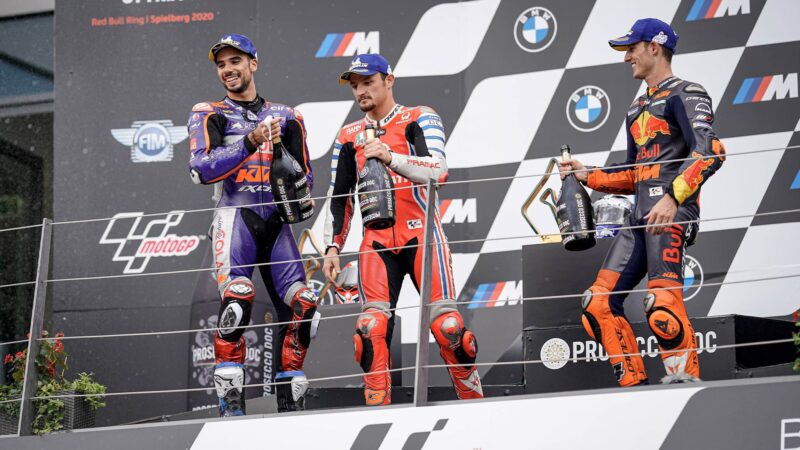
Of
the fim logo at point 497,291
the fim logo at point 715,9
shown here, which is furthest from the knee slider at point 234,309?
the fim logo at point 715,9

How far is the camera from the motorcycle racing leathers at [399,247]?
14.8 ft

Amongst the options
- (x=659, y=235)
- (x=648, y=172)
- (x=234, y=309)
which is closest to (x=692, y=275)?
(x=648, y=172)

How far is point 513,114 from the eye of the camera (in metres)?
6.87

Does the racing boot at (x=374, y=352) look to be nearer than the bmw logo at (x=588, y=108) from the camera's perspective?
Yes

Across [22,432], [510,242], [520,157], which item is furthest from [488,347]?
[22,432]

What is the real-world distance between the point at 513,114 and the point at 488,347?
53.3 inches

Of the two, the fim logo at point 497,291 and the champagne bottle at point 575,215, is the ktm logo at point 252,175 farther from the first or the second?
the fim logo at point 497,291

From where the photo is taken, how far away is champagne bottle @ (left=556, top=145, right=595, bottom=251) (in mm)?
4516

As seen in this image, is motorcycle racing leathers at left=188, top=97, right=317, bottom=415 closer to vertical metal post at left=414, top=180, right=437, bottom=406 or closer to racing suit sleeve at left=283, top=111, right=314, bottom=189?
racing suit sleeve at left=283, top=111, right=314, bottom=189

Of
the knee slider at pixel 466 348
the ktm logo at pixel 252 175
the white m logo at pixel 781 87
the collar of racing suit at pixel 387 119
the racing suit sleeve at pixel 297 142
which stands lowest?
the knee slider at pixel 466 348

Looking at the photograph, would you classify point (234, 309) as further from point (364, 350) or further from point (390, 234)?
point (390, 234)

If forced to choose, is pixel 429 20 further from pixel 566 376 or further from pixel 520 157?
pixel 566 376

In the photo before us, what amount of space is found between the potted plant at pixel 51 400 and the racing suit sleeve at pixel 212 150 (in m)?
0.89

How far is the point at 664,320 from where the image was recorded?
4141mm
